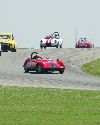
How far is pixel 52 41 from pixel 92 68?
20.8 metres

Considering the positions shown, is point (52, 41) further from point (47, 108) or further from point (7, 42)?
point (47, 108)

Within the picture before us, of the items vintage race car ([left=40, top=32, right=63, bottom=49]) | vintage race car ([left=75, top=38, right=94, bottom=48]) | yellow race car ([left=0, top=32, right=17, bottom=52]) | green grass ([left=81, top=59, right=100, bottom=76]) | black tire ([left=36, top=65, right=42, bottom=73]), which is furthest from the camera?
vintage race car ([left=75, top=38, right=94, bottom=48])

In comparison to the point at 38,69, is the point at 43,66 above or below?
above

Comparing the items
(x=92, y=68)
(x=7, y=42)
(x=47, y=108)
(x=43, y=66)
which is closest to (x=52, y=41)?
(x=7, y=42)

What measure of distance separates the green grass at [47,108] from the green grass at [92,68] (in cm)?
1519

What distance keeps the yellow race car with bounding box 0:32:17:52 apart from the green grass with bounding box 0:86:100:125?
32.3 metres

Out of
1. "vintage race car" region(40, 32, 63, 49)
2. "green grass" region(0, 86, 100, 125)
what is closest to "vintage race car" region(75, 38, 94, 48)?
"vintage race car" region(40, 32, 63, 49)

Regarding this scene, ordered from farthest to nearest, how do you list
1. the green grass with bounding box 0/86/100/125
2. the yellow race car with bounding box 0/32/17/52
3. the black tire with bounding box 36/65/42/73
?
the yellow race car with bounding box 0/32/17/52
the black tire with bounding box 36/65/42/73
the green grass with bounding box 0/86/100/125

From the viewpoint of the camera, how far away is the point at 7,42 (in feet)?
173

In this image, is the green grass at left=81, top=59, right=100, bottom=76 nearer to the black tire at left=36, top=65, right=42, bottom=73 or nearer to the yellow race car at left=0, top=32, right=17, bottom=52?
the black tire at left=36, top=65, right=42, bottom=73

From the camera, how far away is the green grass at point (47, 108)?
11977 mm

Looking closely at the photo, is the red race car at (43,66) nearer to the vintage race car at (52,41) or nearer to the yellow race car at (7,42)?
the yellow race car at (7,42)

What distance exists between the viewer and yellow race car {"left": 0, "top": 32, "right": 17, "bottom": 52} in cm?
5306

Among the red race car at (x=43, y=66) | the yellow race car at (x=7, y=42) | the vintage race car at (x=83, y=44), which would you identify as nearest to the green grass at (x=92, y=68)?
the red race car at (x=43, y=66)
